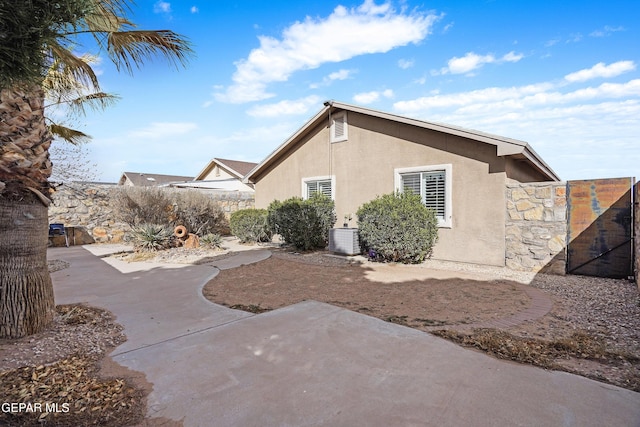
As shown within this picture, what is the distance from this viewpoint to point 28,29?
81.0 inches

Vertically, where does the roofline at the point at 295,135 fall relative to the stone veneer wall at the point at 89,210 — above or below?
above

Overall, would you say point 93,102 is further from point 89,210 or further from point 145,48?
point 89,210

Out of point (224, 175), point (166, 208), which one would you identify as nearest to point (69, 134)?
point (166, 208)

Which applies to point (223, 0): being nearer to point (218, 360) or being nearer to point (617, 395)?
point (218, 360)

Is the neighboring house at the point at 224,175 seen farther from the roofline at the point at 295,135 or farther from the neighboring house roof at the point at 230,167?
the roofline at the point at 295,135

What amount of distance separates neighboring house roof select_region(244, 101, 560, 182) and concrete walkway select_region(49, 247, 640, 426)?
5695 millimetres

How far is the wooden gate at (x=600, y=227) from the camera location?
7121 millimetres

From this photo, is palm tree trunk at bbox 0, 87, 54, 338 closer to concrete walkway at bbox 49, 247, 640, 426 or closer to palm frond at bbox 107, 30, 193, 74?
concrete walkway at bbox 49, 247, 640, 426

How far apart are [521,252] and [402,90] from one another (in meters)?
7.69

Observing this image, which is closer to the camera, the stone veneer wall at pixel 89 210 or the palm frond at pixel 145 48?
the palm frond at pixel 145 48

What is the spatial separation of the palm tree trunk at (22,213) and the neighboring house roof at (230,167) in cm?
2225

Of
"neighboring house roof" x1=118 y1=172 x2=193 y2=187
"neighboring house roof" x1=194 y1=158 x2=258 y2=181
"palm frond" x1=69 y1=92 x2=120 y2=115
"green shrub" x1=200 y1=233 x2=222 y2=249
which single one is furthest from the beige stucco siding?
"neighboring house roof" x1=118 y1=172 x2=193 y2=187

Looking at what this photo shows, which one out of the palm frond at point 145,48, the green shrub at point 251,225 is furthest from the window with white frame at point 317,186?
the palm frond at point 145,48

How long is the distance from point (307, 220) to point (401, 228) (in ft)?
11.5
